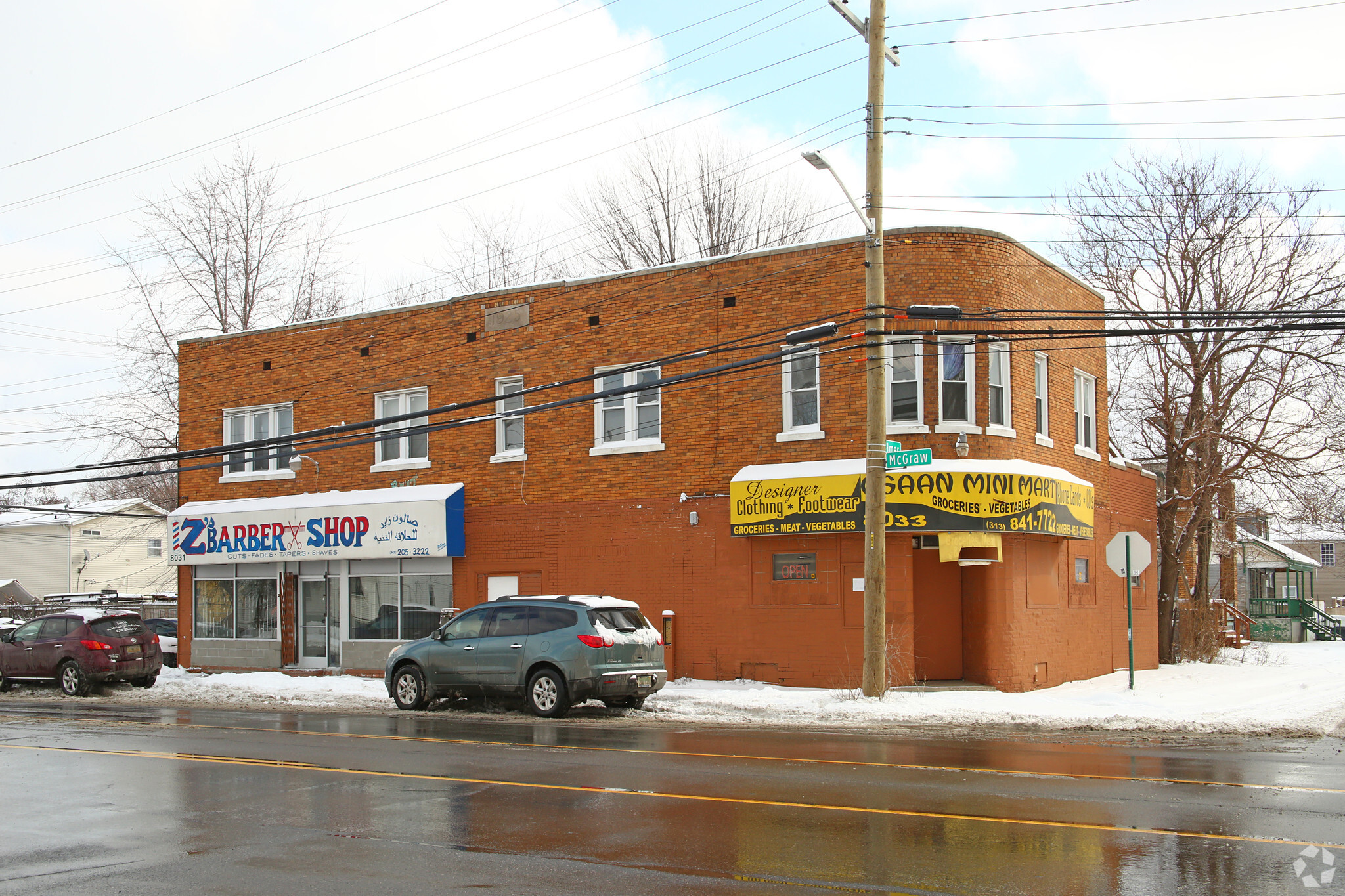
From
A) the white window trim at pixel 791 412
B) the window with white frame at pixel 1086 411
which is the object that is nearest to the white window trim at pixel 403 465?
the white window trim at pixel 791 412

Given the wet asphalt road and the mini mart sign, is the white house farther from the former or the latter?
the wet asphalt road

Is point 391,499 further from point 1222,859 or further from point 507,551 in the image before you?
point 1222,859

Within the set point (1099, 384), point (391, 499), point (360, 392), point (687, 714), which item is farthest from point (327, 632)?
point (1099, 384)

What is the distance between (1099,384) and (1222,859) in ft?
65.2

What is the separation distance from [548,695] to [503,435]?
30.3 ft

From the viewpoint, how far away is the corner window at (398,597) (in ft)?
84.1

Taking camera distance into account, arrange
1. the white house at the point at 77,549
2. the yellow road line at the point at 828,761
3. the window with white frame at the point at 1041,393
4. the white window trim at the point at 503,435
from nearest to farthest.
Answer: the yellow road line at the point at 828,761 → the window with white frame at the point at 1041,393 → the white window trim at the point at 503,435 → the white house at the point at 77,549

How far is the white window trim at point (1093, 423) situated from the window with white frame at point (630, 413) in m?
8.99

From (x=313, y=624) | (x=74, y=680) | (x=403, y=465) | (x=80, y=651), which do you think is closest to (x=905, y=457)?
(x=403, y=465)

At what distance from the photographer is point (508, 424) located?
25312 mm

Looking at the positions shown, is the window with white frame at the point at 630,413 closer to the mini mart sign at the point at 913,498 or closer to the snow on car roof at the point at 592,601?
the mini mart sign at the point at 913,498

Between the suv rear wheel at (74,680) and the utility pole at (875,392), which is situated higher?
the utility pole at (875,392)

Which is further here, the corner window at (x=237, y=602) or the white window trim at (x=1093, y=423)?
the corner window at (x=237, y=602)

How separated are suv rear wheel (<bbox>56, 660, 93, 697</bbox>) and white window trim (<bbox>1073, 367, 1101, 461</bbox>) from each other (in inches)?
829
